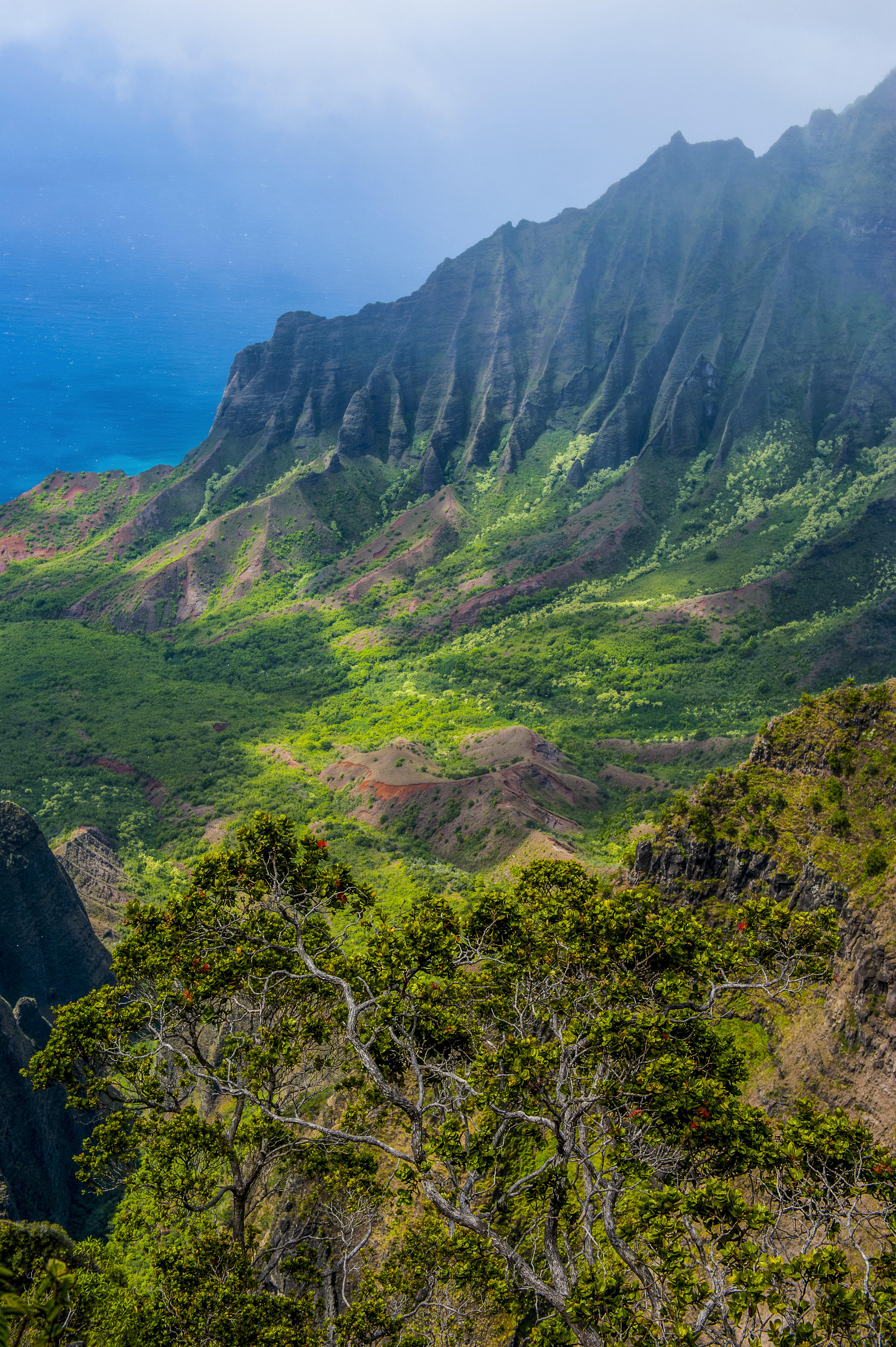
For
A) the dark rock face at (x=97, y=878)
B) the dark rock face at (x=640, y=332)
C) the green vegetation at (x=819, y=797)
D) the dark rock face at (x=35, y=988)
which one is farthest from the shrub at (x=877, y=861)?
the dark rock face at (x=640, y=332)

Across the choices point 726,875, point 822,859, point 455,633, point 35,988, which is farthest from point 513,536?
point 822,859

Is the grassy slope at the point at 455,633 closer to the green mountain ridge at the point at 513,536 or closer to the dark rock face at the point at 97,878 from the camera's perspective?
the green mountain ridge at the point at 513,536

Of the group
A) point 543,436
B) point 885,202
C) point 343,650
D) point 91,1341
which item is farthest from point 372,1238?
point 885,202

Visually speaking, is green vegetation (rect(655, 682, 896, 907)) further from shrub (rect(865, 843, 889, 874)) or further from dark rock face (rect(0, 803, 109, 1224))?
dark rock face (rect(0, 803, 109, 1224))

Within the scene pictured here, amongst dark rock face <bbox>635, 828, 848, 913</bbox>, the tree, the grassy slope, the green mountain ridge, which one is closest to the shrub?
dark rock face <bbox>635, 828, 848, 913</bbox>

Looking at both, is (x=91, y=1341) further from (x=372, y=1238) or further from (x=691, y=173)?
(x=691, y=173)
